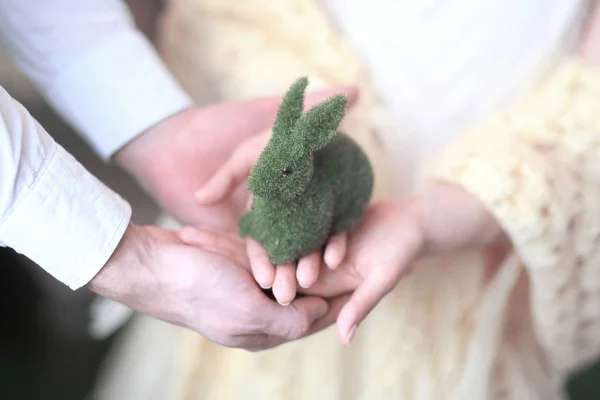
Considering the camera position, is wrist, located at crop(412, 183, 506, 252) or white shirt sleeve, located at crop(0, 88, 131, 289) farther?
wrist, located at crop(412, 183, 506, 252)

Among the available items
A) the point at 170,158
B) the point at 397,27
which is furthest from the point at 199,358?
the point at 397,27

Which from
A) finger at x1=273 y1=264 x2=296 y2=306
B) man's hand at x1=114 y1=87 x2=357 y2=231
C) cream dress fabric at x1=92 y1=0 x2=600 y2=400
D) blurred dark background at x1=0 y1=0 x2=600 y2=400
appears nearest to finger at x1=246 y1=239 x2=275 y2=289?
finger at x1=273 y1=264 x2=296 y2=306

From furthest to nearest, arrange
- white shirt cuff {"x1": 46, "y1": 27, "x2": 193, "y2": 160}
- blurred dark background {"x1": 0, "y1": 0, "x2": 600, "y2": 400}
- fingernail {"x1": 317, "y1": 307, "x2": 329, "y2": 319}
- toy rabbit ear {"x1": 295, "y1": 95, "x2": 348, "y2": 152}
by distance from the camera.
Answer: blurred dark background {"x1": 0, "y1": 0, "x2": 600, "y2": 400} < white shirt cuff {"x1": 46, "y1": 27, "x2": 193, "y2": 160} < fingernail {"x1": 317, "y1": 307, "x2": 329, "y2": 319} < toy rabbit ear {"x1": 295, "y1": 95, "x2": 348, "y2": 152}

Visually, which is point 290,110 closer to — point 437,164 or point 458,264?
point 437,164

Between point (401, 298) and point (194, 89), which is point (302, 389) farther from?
point (194, 89)

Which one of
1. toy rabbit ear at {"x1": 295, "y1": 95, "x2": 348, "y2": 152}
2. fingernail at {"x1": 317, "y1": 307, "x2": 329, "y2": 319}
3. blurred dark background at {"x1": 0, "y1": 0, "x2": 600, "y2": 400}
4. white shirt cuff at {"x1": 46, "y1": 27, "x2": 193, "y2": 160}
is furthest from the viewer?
blurred dark background at {"x1": 0, "y1": 0, "x2": 600, "y2": 400}

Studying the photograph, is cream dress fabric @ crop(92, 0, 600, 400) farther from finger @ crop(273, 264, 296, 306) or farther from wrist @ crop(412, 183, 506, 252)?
finger @ crop(273, 264, 296, 306)

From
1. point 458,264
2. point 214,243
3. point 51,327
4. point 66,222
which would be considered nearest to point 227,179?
point 214,243
